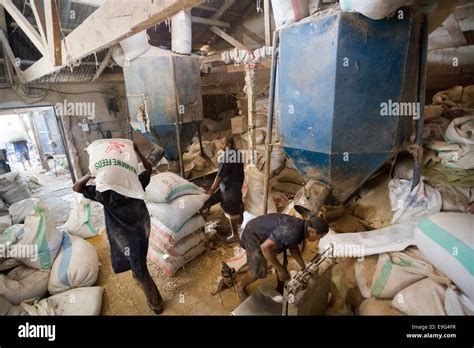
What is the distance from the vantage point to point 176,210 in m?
3.27

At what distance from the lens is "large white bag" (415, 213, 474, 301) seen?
2.02 meters

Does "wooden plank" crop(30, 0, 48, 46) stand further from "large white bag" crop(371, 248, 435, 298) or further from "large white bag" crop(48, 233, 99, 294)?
"large white bag" crop(371, 248, 435, 298)

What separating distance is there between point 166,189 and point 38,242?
5.14ft

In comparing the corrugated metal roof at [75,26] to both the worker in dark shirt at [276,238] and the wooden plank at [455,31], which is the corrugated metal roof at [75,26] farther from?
the worker in dark shirt at [276,238]

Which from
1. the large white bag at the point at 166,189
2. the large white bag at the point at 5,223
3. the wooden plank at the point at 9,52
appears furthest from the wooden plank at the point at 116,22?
the wooden plank at the point at 9,52

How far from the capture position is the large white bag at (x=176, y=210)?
10.7ft

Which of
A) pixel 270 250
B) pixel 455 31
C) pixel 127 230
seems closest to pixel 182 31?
pixel 127 230

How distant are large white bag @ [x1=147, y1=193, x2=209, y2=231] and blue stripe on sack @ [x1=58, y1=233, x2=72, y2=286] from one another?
106 centimetres

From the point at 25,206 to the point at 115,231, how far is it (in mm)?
2822

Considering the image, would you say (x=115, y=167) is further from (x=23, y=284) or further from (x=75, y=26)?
(x=75, y=26)

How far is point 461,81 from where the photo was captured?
4156 millimetres
